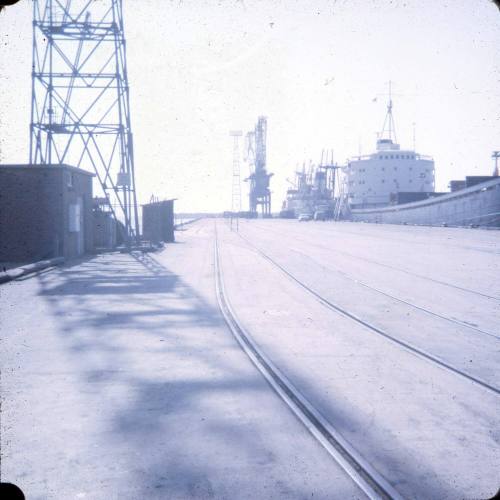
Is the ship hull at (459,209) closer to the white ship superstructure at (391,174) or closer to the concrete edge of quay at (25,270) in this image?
the white ship superstructure at (391,174)

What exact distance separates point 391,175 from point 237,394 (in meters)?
80.7

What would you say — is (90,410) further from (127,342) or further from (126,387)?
(127,342)

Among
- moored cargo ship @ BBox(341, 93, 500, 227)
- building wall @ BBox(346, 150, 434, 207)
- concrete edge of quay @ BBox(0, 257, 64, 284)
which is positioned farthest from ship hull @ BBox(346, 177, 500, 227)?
concrete edge of quay @ BBox(0, 257, 64, 284)

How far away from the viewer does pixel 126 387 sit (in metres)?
5.84

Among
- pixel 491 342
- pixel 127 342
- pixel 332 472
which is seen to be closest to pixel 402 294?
pixel 491 342

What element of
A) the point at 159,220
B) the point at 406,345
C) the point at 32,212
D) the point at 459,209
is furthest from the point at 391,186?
the point at 406,345

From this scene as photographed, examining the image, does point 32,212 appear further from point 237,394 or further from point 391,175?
point 391,175

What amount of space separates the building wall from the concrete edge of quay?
6704 centimetres

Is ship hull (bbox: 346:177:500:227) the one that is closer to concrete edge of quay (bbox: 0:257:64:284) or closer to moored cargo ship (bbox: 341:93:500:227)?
moored cargo ship (bbox: 341:93:500:227)

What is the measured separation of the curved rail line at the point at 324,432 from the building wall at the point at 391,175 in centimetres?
7655

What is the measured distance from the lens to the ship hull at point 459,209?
44.4 meters

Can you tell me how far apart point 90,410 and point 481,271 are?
14.1 metres

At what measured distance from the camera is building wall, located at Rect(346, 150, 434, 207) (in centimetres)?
8175

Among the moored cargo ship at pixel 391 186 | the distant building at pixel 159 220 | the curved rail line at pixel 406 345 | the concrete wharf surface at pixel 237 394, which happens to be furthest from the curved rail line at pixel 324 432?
the moored cargo ship at pixel 391 186
